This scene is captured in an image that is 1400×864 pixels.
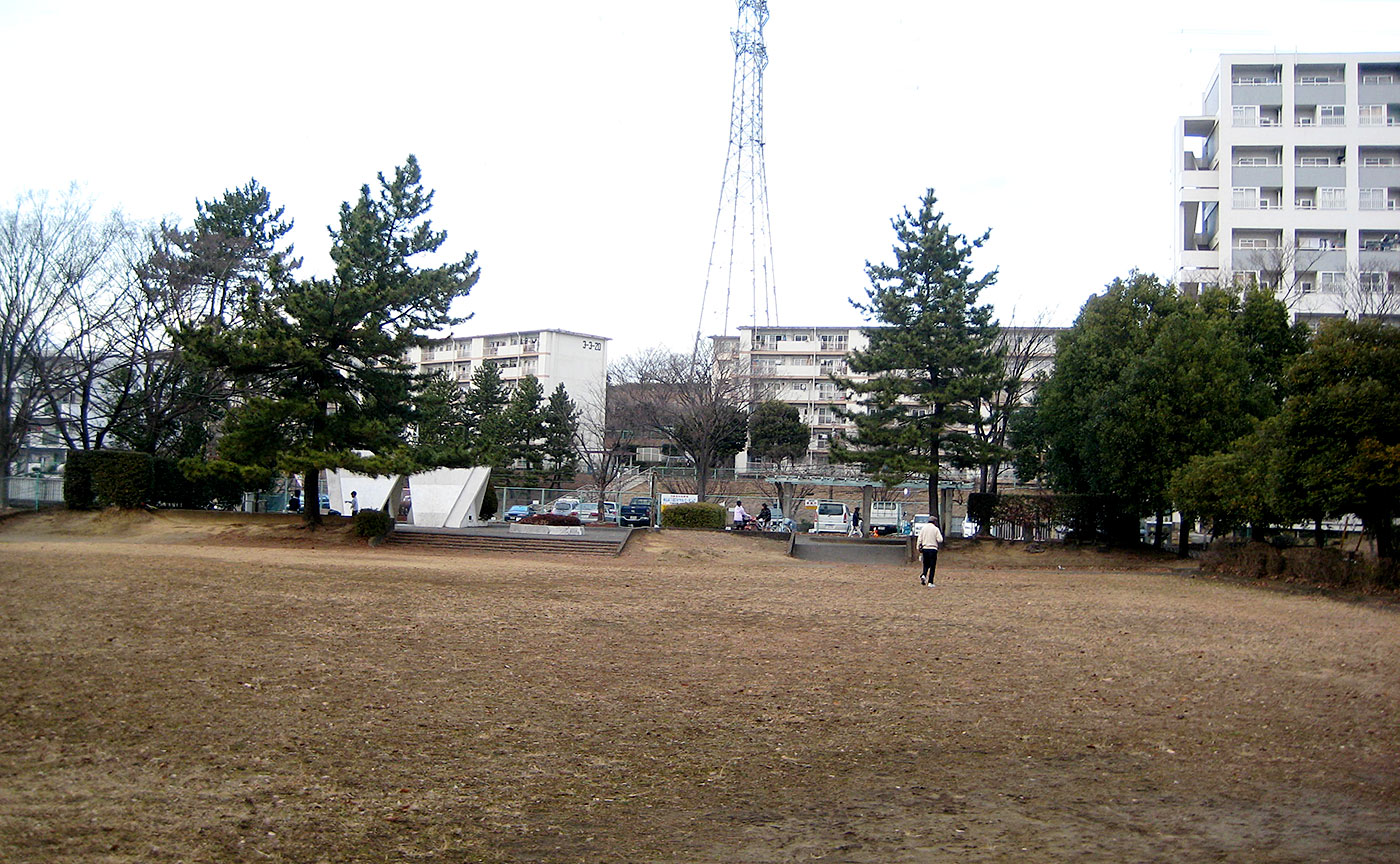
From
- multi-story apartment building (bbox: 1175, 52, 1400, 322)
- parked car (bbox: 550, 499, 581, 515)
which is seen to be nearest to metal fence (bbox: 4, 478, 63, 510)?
parked car (bbox: 550, 499, 581, 515)

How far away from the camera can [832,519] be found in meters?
49.3

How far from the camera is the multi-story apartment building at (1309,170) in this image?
146 ft

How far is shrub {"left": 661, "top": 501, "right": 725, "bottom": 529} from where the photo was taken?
35.2m

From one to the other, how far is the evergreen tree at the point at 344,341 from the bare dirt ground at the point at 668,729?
50.1 ft

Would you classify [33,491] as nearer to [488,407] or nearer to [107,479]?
[107,479]

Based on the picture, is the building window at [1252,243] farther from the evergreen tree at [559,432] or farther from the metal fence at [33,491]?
the metal fence at [33,491]

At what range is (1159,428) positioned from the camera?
29.4m

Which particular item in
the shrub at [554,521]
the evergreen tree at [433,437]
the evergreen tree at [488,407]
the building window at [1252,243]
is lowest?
the shrub at [554,521]

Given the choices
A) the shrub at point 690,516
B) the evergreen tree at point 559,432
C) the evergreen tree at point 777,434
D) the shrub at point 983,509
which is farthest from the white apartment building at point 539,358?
the shrub at point 983,509

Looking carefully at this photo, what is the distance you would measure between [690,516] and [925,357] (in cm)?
1017

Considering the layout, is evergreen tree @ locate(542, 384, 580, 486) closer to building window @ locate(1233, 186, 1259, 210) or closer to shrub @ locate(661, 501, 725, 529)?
shrub @ locate(661, 501, 725, 529)

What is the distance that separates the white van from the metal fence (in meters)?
31.4

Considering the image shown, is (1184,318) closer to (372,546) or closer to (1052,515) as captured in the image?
(1052,515)

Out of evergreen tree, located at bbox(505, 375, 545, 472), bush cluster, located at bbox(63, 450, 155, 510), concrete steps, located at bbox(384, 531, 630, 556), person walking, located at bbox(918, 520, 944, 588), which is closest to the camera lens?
person walking, located at bbox(918, 520, 944, 588)
